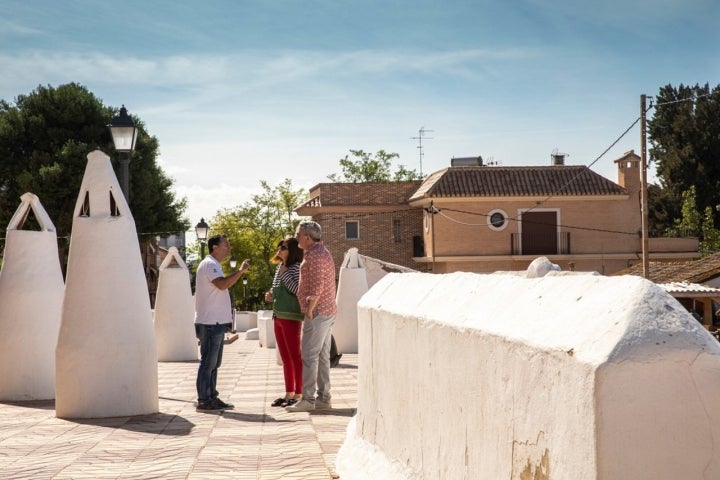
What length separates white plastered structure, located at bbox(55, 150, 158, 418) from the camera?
29.3 feet

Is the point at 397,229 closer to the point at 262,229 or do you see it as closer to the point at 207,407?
the point at 262,229

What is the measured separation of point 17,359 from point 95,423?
3.18m

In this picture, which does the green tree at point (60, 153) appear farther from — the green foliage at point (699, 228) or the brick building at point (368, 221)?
the green foliage at point (699, 228)

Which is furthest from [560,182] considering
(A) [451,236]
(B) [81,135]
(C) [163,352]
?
(C) [163,352]

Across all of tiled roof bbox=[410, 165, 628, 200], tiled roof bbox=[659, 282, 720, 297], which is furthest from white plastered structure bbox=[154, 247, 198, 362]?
tiled roof bbox=[410, 165, 628, 200]

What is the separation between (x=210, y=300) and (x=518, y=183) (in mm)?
42487

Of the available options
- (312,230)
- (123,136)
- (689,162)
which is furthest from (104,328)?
(689,162)

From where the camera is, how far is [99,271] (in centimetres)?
912

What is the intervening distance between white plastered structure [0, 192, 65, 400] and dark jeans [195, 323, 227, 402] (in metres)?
2.63

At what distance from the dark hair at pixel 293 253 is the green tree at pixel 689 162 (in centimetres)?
5118

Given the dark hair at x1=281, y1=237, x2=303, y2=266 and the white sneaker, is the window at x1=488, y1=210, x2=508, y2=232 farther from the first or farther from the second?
the white sneaker

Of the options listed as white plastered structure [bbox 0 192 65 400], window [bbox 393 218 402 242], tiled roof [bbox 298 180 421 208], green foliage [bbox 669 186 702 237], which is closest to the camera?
white plastered structure [bbox 0 192 65 400]

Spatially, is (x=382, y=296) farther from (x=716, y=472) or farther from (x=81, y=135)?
(x=81, y=135)

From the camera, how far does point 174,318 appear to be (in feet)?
64.9
